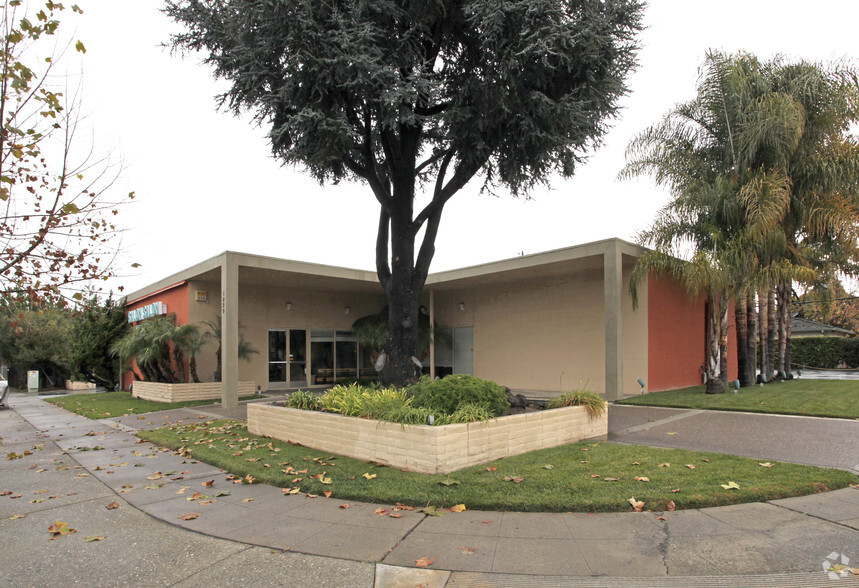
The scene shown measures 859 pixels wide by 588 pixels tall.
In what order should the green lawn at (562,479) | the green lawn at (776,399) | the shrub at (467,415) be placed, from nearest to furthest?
the green lawn at (562,479) → the shrub at (467,415) → the green lawn at (776,399)

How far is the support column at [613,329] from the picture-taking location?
12.5 m

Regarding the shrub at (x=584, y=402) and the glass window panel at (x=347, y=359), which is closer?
the shrub at (x=584, y=402)

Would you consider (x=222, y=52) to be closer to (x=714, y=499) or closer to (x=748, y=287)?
(x=714, y=499)

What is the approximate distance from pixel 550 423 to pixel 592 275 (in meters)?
8.95

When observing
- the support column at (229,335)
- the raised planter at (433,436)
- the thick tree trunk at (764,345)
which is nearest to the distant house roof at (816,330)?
the thick tree trunk at (764,345)

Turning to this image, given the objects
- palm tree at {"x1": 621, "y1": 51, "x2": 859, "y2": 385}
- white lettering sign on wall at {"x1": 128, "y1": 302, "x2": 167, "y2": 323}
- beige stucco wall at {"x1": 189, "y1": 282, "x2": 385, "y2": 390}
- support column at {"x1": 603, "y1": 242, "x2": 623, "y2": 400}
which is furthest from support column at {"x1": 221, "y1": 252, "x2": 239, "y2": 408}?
palm tree at {"x1": 621, "y1": 51, "x2": 859, "y2": 385}

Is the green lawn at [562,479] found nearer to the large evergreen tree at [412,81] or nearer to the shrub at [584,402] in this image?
the shrub at [584,402]

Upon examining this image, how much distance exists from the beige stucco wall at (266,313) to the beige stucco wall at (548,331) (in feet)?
14.6

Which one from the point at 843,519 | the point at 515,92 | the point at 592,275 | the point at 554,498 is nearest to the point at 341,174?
the point at 515,92

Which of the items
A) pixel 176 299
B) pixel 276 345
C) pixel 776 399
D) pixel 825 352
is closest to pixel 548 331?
pixel 776 399

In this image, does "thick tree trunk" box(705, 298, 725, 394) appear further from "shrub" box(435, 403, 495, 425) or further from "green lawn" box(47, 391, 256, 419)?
"green lawn" box(47, 391, 256, 419)

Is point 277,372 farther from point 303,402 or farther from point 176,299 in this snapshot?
point 303,402

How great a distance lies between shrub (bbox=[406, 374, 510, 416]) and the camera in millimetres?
7137

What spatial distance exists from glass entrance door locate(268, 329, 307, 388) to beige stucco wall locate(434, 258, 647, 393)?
18.7ft
